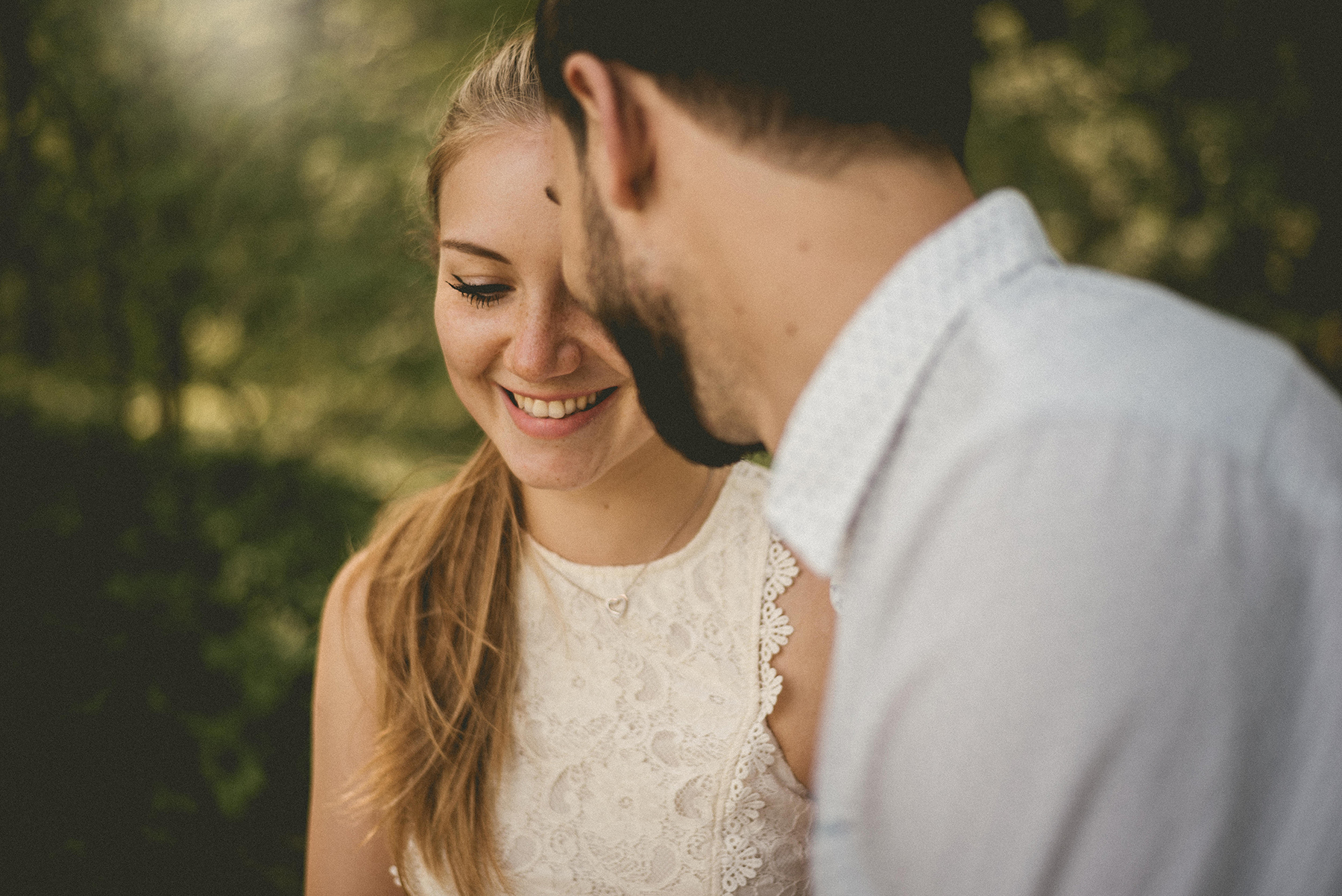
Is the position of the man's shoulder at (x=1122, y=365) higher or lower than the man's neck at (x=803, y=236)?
Answer: lower

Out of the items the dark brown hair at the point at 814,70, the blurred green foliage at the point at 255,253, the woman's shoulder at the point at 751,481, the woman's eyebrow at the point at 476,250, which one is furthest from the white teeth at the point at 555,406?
the blurred green foliage at the point at 255,253

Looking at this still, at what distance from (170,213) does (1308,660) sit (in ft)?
18.6

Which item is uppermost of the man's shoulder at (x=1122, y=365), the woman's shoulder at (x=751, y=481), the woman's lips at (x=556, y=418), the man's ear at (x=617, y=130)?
the man's ear at (x=617, y=130)

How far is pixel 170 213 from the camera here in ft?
16.7

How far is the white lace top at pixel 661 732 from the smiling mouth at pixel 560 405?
0.40 meters

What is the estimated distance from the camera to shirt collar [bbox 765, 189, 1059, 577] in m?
0.96

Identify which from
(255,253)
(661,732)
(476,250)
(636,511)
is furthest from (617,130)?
(255,253)

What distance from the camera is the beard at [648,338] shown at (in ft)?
4.11

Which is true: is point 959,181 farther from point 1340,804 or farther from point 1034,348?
point 1340,804

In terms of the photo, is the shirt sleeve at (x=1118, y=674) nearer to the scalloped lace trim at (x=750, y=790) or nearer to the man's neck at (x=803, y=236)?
the man's neck at (x=803, y=236)

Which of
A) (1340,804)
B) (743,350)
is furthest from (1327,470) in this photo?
(743,350)

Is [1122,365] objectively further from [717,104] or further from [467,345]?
[467,345]

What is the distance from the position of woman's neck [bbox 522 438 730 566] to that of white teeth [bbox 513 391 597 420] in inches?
7.9

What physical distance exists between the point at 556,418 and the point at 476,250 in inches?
14.3
